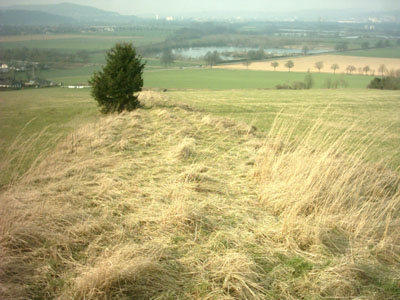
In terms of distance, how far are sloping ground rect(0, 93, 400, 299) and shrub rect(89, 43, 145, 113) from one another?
16.7 feet

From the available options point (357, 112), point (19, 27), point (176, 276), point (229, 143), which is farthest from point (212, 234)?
point (19, 27)

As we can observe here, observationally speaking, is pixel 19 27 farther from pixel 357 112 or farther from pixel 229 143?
pixel 357 112

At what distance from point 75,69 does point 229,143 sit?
3791 centimetres

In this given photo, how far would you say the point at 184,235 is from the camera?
10.5 ft

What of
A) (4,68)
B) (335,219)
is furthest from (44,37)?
(335,219)

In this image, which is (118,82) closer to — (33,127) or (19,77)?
(33,127)

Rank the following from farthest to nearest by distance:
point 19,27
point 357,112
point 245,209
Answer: point 19,27, point 357,112, point 245,209

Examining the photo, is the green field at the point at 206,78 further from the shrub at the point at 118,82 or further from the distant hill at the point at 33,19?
the shrub at the point at 118,82

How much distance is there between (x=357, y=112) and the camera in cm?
1373

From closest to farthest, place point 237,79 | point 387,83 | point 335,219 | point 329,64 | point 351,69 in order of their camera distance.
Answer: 1. point 335,219
2. point 387,83
3. point 237,79
4. point 351,69
5. point 329,64

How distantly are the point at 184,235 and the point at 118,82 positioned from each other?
7.89m

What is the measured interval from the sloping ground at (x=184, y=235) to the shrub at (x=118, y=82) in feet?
16.7

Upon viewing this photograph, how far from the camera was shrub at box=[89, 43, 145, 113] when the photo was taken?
33.1 feet

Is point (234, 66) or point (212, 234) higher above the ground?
point (234, 66)
